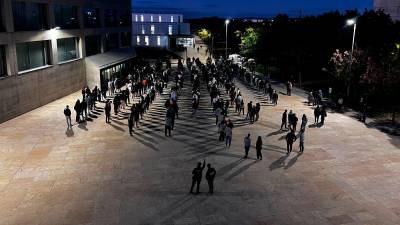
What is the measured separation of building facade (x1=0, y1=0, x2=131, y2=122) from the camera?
24.8m

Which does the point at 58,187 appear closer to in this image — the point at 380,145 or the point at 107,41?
the point at 380,145

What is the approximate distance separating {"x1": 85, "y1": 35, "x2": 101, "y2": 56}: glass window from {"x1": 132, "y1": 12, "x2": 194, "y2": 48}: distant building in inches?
1736

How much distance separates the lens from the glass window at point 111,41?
148 ft

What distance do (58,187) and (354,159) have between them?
12.3 metres

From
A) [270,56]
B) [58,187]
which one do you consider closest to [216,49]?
[270,56]

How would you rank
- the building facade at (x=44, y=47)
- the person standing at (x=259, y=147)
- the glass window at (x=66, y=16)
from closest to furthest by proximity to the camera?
1. the person standing at (x=259, y=147)
2. the building facade at (x=44, y=47)
3. the glass window at (x=66, y=16)

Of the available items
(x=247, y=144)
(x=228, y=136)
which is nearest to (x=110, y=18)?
(x=228, y=136)

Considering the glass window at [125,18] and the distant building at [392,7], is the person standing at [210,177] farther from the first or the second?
the distant building at [392,7]

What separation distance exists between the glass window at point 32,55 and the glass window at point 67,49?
7.79 ft

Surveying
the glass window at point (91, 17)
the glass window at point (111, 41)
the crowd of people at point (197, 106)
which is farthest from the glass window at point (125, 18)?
the crowd of people at point (197, 106)

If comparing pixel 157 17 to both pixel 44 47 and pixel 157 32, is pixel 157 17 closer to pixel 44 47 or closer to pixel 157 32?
pixel 157 32

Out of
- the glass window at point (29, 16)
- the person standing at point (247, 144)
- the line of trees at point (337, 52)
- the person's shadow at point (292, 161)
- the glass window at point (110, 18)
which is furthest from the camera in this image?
the glass window at point (110, 18)

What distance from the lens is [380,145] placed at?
775 inches

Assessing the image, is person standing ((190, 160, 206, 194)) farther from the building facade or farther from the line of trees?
the line of trees
